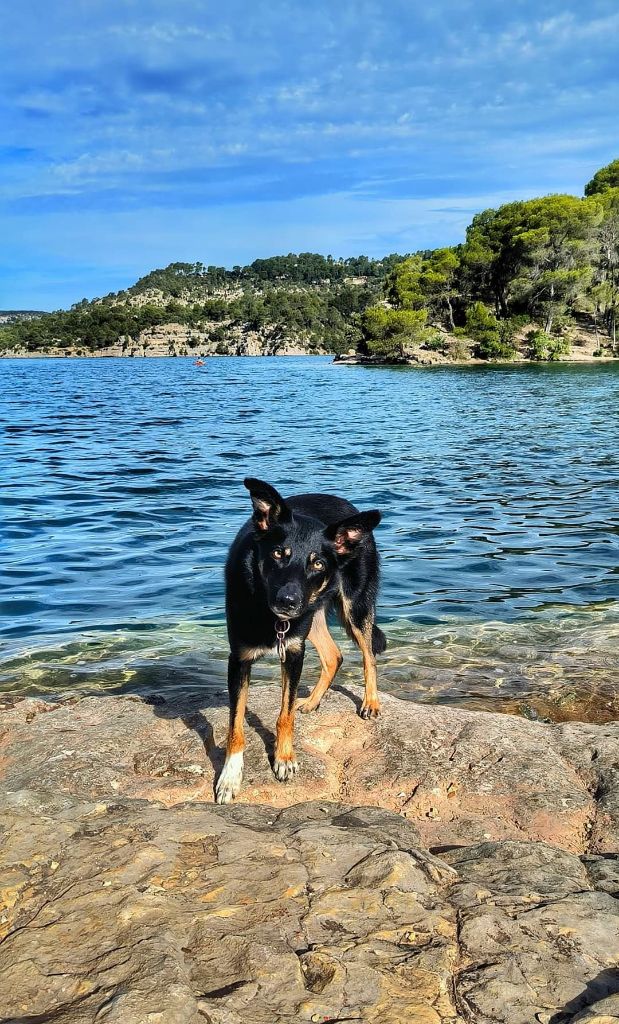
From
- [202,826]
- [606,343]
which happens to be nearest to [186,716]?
[202,826]

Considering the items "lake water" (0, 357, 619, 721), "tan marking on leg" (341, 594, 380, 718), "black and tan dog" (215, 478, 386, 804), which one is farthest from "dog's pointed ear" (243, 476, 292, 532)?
"lake water" (0, 357, 619, 721)

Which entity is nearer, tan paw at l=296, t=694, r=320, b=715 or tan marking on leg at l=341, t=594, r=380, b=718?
tan marking on leg at l=341, t=594, r=380, b=718

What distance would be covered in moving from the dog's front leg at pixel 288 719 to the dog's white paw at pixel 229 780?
25 centimetres

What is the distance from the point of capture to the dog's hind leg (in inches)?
235

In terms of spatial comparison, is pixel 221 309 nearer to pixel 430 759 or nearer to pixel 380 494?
pixel 380 494

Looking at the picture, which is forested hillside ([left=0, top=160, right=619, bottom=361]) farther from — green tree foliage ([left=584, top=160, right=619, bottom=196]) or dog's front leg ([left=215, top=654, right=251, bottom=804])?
dog's front leg ([left=215, top=654, right=251, bottom=804])

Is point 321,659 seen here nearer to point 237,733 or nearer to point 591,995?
point 237,733

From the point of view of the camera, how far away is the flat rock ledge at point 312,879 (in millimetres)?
2424

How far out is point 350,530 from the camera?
5.09 metres

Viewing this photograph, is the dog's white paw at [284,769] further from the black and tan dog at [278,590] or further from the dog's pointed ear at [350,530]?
the dog's pointed ear at [350,530]

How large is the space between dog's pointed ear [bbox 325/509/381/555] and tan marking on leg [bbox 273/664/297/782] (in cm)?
85

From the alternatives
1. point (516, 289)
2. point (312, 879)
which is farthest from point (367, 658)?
point (516, 289)

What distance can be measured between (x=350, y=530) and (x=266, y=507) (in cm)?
64

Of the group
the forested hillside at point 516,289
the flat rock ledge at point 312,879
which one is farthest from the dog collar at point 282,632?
the forested hillside at point 516,289
